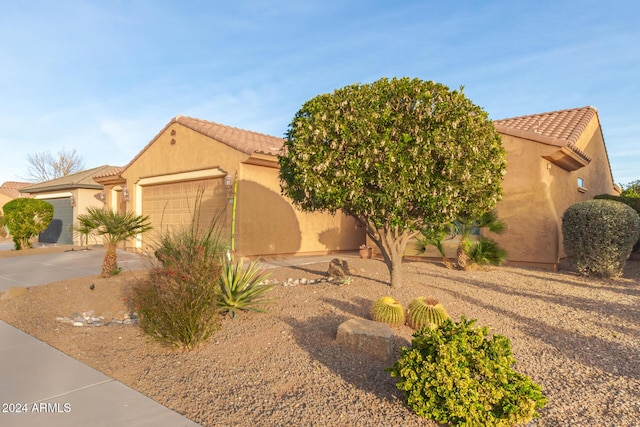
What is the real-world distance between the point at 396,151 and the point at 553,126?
9529mm

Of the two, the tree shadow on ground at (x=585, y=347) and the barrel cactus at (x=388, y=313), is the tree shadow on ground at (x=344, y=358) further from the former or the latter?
the tree shadow on ground at (x=585, y=347)

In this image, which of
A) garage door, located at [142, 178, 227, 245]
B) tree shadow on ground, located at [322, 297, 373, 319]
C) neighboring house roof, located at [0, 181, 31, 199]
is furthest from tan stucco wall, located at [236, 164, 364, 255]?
neighboring house roof, located at [0, 181, 31, 199]

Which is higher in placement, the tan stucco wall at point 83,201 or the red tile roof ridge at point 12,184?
the red tile roof ridge at point 12,184

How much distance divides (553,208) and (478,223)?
105 inches

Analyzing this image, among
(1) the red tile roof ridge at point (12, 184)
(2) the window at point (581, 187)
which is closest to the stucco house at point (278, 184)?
(2) the window at point (581, 187)

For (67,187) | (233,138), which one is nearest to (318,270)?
(233,138)

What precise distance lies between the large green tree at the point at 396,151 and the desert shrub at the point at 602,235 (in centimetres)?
403

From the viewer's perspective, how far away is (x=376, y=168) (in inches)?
245

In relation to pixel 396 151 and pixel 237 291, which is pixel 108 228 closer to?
pixel 237 291

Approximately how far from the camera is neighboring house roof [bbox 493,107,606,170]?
10719 mm

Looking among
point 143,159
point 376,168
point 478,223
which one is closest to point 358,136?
point 376,168

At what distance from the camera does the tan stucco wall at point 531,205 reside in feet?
35.4

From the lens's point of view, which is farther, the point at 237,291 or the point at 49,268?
the point at 49,268

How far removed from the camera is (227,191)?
12.7 m
